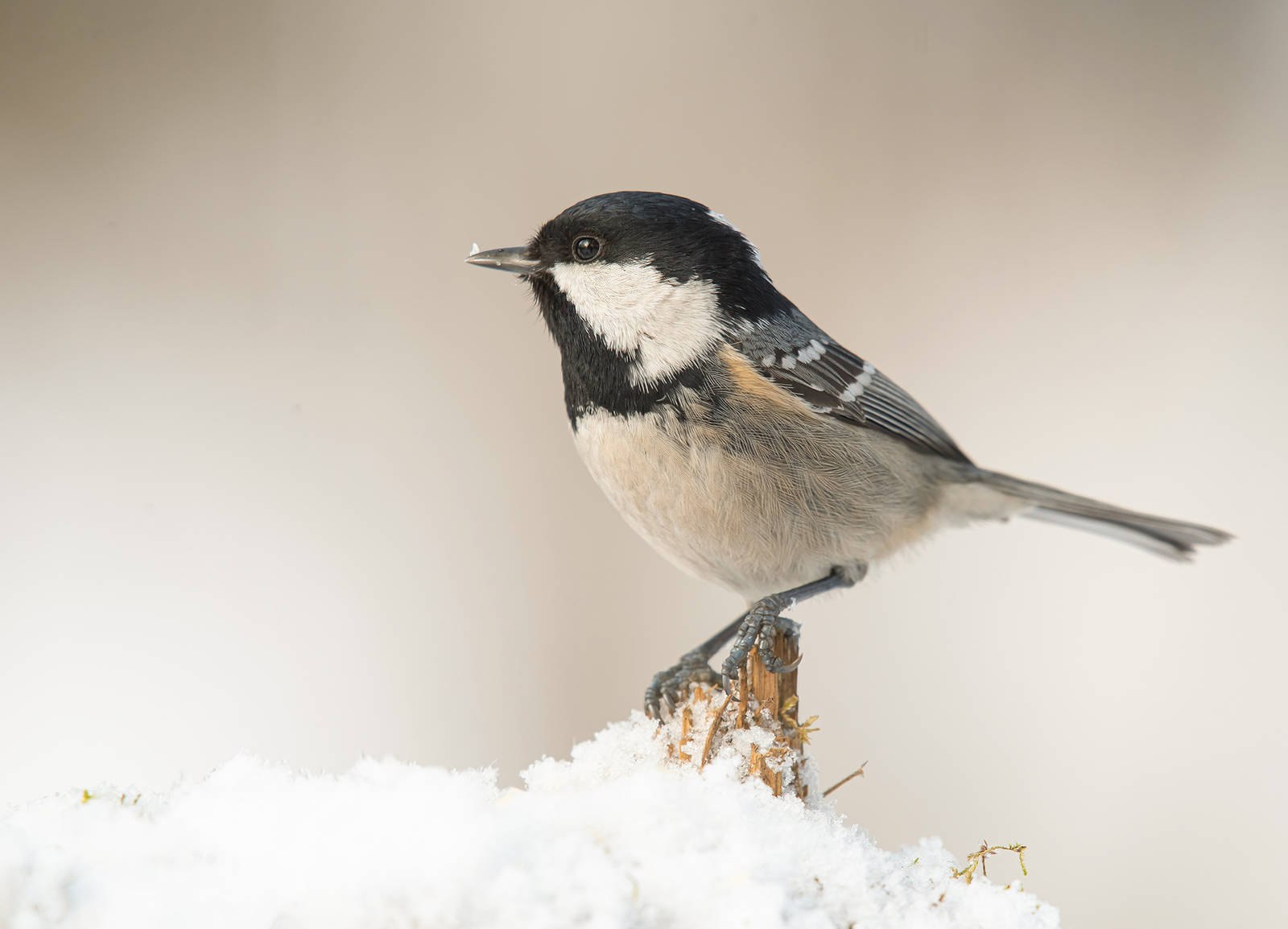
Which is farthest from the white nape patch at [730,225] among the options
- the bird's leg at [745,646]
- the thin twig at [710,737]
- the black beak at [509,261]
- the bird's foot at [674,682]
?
the thin twig at [710,737]

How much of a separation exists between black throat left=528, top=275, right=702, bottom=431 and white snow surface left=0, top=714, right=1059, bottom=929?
734 mm

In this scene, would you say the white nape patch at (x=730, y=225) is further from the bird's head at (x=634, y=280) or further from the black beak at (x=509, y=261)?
the black beak at (x=509, y=261)

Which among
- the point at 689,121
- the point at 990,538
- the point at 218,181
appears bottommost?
the point at 990,538

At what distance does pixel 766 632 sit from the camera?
Answer: 1449 millimetres

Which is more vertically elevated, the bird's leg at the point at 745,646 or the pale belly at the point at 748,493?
the pale belly at the point at 748,493

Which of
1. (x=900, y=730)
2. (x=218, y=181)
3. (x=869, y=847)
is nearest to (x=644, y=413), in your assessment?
(x=869, y=847)

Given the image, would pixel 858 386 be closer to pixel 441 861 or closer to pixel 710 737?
pixel 710 737

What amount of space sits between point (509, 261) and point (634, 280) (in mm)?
232

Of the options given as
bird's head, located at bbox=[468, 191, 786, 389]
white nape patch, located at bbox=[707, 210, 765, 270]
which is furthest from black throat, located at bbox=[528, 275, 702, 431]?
white nape patch, located at bbox=[707, 210, 765, 270]

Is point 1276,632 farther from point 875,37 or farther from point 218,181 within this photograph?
point 218,181

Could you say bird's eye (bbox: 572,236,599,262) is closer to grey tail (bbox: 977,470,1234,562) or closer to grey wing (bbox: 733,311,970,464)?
grey wing (bbox: 733,311,970,464)

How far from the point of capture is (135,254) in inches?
117

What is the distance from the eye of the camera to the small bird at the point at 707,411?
1.59m

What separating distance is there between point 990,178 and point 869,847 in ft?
7.91
